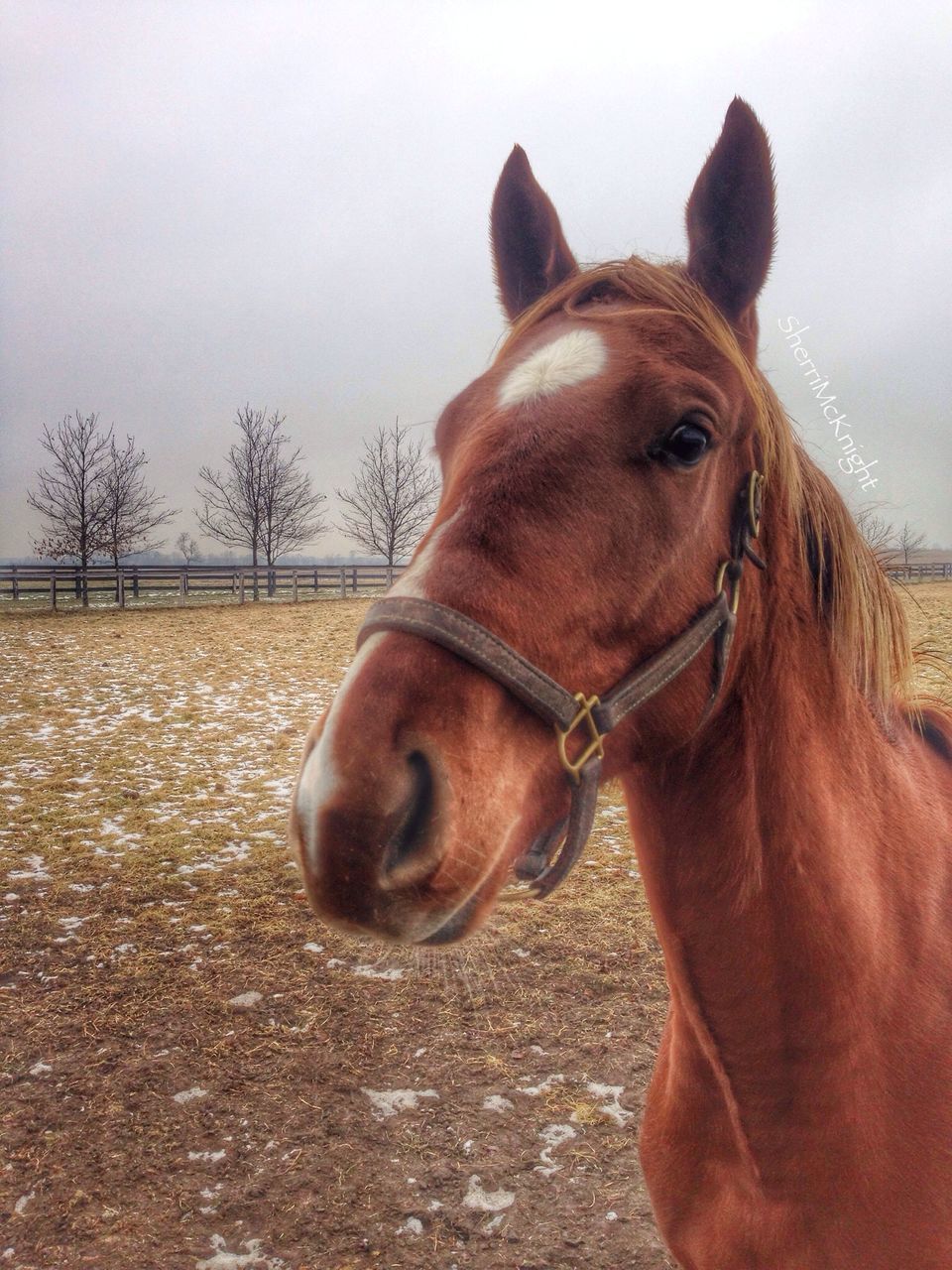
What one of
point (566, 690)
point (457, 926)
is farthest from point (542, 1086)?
point (566, 690)

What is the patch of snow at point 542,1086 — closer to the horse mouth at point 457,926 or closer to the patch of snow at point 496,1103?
the patch of snow at point 496,1103

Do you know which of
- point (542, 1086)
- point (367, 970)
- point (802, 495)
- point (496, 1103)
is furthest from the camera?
point (367, 970)

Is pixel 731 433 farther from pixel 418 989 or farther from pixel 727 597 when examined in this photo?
pixel 418 989

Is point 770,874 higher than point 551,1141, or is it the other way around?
point 770,874

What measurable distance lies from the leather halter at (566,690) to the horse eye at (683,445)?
0.18 metres

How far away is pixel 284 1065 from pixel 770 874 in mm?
3105

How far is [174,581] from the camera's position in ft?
91.5

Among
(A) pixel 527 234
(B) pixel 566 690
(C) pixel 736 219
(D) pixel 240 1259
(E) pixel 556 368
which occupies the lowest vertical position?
(D) pixel 240 1259

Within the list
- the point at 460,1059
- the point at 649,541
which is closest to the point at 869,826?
the point at 649,541

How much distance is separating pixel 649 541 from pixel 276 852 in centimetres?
554

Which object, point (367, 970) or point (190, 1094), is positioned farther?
point (367, 970)

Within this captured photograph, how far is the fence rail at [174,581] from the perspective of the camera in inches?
944

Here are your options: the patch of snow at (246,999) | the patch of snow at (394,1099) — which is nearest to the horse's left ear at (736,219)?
the patch of snow at (394,1099)

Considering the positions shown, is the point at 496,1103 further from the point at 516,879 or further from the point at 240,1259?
the point at 516,879
